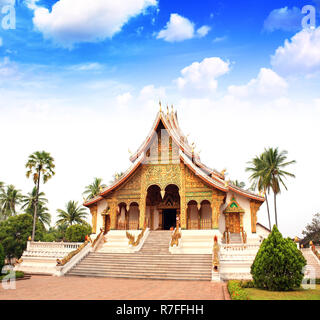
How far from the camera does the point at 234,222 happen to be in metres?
21.2

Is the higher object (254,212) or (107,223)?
(254,212)

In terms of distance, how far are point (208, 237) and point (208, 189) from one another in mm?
3505

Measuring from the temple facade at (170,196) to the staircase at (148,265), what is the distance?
11.4ft

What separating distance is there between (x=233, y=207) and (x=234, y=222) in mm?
1035

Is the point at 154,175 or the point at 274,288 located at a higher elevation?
the point at 154,175

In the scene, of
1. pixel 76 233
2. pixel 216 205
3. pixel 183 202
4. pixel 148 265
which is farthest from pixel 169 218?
pixel 76 233

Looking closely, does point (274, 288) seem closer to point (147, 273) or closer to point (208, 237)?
point (147, 273)

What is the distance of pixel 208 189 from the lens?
2094cm

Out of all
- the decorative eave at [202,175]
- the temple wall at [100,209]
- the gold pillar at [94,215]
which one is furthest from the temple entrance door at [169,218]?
the gold pillar at [94,215]

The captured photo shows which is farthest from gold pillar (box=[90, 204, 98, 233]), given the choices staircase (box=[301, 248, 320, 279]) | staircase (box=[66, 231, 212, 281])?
staircase (box=[301, 248, 320, 279])

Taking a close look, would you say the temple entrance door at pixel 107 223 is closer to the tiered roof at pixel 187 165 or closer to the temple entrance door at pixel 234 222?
the tiered roof at pixel 187 165

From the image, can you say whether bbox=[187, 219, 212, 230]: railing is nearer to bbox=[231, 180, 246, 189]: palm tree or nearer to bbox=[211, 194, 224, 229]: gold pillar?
bbox=[211, 194, 224, 229]: gold pillar

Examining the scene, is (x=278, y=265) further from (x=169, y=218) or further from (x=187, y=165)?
(x=169, y=218)
